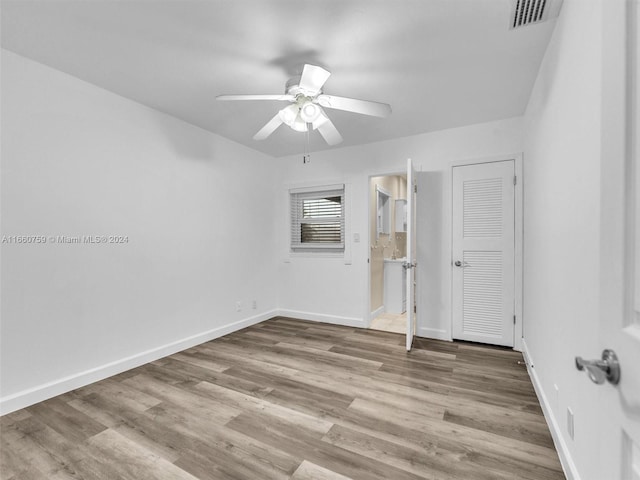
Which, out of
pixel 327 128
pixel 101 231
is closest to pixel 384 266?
pixel 327 128

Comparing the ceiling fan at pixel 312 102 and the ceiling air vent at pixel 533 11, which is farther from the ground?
the ceiling air vent at pixel 533 11

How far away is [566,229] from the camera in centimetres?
157

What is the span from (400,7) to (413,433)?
2.52 metres

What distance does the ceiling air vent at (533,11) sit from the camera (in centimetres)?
164

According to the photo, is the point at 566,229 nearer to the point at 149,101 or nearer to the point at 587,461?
the point at 587,461

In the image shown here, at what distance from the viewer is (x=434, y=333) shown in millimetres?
3670

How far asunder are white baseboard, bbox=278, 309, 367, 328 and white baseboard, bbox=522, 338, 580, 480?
6.55 ft

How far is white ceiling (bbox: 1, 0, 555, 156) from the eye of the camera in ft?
5.74

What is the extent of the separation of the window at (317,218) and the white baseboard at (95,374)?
5.46ft

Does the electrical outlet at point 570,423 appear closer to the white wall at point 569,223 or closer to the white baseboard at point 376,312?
the white wall at point 569,223

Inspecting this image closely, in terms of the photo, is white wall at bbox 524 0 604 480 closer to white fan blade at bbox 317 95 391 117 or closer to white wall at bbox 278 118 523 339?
white fan blade at bbox 317 95 391 117

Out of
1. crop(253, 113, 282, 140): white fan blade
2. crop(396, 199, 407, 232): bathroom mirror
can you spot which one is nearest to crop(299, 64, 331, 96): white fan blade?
crop(253, 113, 282, 140): white fan blade

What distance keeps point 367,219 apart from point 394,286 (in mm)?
1440

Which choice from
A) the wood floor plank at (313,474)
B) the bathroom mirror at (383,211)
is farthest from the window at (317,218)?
the wood floor plank at (313,474)
